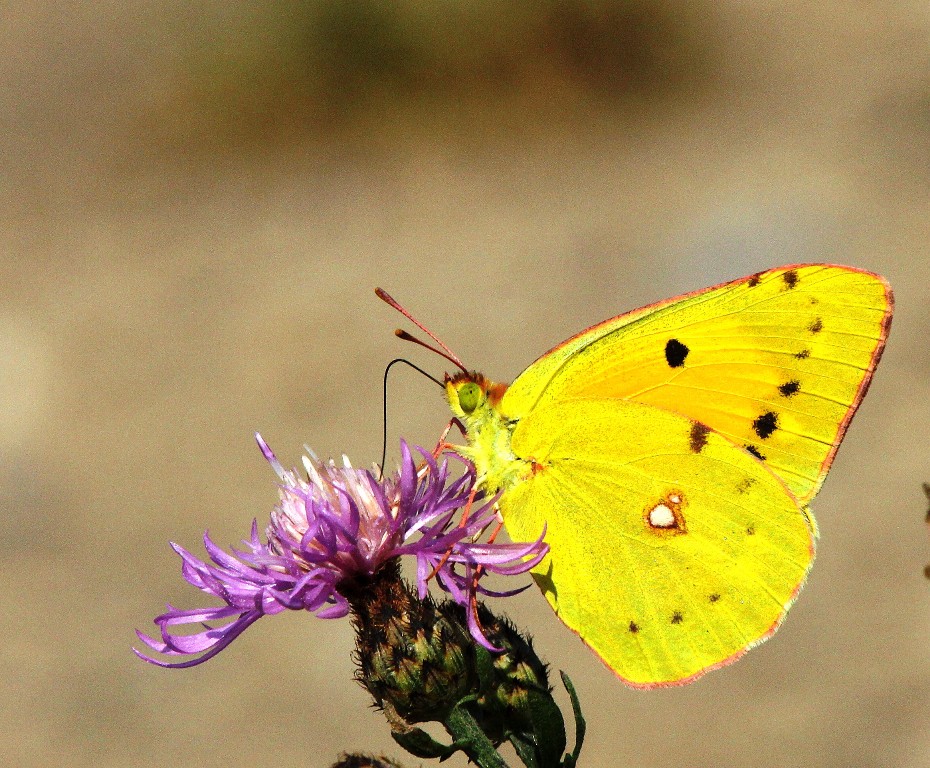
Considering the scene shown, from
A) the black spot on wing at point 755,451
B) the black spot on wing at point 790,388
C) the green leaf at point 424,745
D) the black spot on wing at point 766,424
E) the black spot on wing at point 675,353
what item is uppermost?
the black spot on wing at point 675,353

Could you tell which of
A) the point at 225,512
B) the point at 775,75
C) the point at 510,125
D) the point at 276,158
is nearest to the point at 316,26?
the point at 276,158

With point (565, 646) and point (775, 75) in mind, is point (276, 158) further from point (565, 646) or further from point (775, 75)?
point (565, 646)

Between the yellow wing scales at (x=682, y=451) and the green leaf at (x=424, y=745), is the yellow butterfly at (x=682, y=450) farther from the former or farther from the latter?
the green leaf at (x=424, y=745)

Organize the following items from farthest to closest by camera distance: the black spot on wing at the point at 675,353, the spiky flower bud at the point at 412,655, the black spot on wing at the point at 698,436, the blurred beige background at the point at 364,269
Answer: the blurred beige background at the point at 364,269, the black spot on wing at the point at 675,353, the black spot on wing at the point at 698,436, the spiky flower bud at the point at 412,655

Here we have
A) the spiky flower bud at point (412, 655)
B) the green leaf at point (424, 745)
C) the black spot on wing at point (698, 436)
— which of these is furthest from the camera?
the black spot on wing at point (698, 436)

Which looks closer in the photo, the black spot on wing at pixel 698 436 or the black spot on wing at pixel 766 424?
the black spot on wing at pixel 698 436

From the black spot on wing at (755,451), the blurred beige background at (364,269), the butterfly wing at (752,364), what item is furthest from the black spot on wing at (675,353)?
the blurred beige background at (364,269)

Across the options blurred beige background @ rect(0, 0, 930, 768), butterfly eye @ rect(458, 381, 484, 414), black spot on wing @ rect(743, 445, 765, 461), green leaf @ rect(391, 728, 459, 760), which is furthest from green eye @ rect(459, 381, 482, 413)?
blurred beige background @ rect(0, 0, 930, 768)

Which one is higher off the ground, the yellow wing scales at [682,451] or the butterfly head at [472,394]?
the butterfly head at [472,394]
